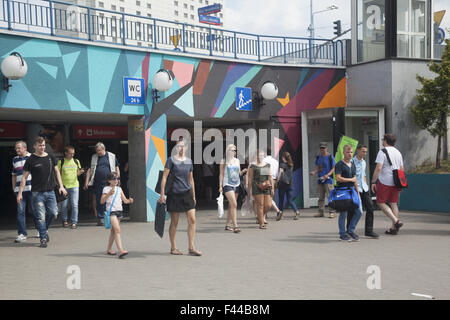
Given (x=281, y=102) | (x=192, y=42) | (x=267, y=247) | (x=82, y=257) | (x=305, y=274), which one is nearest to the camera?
(x=305, y=274)

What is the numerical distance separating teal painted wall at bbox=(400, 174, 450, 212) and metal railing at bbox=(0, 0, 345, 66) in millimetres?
4618

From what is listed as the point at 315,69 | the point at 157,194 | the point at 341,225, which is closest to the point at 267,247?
the point at 341,225

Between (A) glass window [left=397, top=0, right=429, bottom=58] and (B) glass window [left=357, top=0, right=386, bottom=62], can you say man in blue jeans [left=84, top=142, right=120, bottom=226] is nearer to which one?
(B) glass window [left=357, top=0, right=386, bottom=62]

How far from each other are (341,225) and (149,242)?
133 inches

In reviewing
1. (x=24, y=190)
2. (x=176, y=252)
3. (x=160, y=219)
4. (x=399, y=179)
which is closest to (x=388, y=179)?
(x=399, y=179)

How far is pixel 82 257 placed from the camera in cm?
785

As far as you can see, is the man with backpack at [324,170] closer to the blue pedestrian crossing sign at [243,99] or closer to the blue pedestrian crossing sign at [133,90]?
the blue pedestrian crossing sign at [243,99]

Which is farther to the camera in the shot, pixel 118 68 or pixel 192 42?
pixel 192 42

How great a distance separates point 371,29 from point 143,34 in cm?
726


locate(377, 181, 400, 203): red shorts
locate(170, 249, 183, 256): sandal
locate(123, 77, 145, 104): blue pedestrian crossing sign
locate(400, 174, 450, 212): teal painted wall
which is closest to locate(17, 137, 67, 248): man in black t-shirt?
locate(170, 249, 183, 256): sandal

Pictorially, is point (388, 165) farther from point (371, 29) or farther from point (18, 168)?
point (371, 29)

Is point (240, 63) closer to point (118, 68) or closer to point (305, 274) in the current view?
point (118, 68)

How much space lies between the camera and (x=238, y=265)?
705 centimetres

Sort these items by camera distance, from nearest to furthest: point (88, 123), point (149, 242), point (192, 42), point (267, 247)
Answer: point (267, 247), point (149, 242), point (192, 42), point (88, 123)
